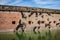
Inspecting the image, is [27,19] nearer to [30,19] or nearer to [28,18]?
[28,18]

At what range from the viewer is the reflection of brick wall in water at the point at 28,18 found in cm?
773

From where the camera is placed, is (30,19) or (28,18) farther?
(30,19)

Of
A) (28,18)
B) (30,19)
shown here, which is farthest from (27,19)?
(30,19)

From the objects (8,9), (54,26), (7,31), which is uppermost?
(8,9)

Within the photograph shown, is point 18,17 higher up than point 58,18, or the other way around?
point 18,17

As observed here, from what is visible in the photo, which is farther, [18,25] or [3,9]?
[18,25]

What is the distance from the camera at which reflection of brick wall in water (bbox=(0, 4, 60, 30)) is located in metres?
7.73

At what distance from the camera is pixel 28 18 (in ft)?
28.6

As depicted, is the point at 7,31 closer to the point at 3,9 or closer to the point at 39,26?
the point at 3,9

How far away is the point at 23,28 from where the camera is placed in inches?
336

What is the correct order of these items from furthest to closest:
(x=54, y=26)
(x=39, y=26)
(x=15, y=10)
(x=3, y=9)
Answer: (x=54, y=26)
(x=39, y=26)
(x=15, y=10)
(x=3, y=9)

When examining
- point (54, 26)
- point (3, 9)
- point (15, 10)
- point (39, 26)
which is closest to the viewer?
point (3, 9)

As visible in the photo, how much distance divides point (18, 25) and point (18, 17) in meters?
0.44

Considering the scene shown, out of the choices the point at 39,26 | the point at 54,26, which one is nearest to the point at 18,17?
the point at 39,26
